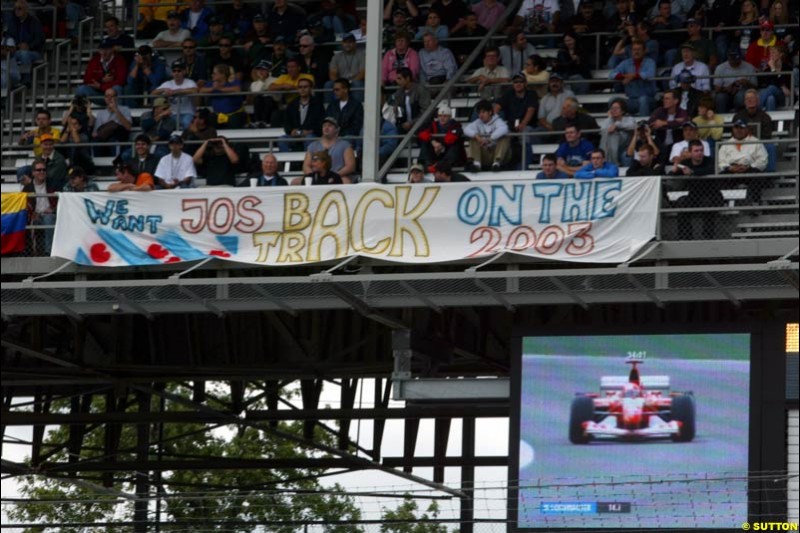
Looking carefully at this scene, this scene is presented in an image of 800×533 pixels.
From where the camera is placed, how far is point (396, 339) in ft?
67.5

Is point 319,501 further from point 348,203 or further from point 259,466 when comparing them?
point 348,203

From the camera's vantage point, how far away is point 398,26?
22.8 metres

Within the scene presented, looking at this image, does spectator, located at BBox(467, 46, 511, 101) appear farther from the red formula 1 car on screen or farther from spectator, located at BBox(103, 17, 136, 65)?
spectator, located at BBox(103, 17, 136, 65)

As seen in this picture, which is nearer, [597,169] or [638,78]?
[597,169]

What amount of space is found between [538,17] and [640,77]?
2731 mm

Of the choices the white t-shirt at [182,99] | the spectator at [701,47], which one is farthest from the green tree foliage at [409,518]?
the spectator at [701,47]

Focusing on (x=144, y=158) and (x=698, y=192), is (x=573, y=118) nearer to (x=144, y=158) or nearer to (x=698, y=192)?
(x=698, y=192)

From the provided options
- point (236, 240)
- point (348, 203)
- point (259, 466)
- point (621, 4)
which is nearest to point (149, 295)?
point (236, 240)

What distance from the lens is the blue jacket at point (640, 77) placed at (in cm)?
2048

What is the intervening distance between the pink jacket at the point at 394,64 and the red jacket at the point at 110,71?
3.82 metres

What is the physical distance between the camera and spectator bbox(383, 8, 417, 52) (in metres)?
22.6

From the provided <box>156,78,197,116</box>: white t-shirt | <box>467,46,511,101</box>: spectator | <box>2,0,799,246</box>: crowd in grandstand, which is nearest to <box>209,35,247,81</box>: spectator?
<box>2,0,799,246</box>: crowd in grandstand


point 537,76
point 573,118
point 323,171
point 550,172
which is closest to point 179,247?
point 323,171

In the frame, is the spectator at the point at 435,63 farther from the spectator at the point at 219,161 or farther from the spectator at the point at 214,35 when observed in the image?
the spectator at the point at 214,35
